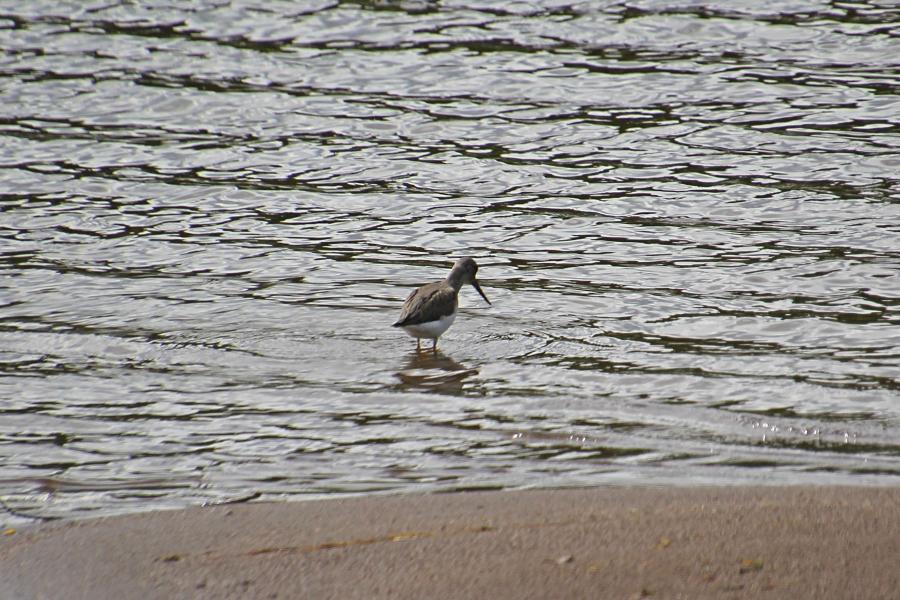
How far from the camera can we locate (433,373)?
9.60 metres

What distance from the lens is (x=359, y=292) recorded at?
Result: 11.3 metres

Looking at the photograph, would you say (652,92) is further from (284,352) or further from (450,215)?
(284,352)

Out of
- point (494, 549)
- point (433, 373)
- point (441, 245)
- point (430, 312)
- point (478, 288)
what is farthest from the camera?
point (441, 245)

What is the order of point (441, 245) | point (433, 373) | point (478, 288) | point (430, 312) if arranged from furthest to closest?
point (441, 245)
point (478, 288)
point (430, 312)
point (433, 373)

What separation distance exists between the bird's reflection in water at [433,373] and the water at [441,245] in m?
0.03

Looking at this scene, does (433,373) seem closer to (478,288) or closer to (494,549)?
(478,288)

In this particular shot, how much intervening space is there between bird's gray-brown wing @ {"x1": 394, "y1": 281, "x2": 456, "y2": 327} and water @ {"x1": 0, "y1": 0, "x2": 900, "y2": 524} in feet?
1.02

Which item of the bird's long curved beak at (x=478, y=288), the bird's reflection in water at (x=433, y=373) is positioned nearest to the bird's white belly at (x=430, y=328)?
the bird's reflection in water at (x=433, y=373)

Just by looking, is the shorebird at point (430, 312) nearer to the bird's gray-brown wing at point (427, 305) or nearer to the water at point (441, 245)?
the bird's gray-brown wing at point (427, 305)

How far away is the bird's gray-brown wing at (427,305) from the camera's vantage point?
32.4 feet

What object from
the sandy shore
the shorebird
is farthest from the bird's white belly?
the sandy shore

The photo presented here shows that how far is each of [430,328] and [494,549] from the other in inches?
165

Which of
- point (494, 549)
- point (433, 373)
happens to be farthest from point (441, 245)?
point (494, 549)

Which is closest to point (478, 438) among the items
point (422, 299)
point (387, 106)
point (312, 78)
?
point (422, 299)
